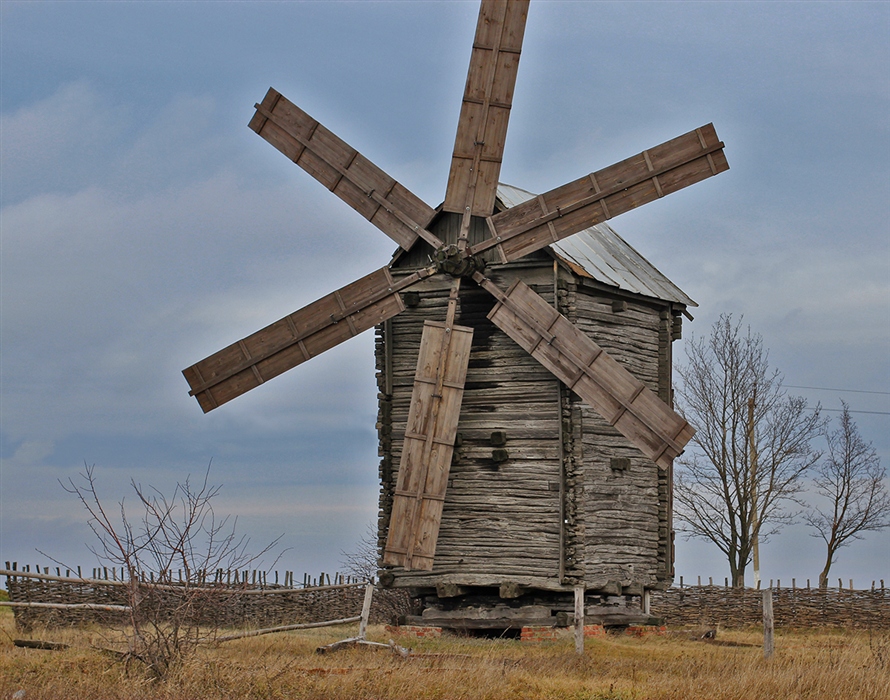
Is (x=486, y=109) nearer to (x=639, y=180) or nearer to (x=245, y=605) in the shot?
(x=639, y=180)

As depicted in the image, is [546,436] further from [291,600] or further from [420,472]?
[291,600]

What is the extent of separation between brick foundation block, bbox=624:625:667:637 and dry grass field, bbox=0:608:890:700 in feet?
7.73

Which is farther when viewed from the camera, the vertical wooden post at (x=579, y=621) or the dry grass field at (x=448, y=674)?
the vertical wooden post at (x=579, y=621)

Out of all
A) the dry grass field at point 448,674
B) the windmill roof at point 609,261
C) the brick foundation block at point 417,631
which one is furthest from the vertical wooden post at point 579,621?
the windmill roof at point 609,261

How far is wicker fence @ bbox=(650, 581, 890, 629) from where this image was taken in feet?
87.4

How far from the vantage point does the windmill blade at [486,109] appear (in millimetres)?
17875

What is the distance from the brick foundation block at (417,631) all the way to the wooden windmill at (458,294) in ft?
2.82

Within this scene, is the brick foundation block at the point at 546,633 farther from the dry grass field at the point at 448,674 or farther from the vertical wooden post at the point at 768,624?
the vertical wooden post at the point at 768,624

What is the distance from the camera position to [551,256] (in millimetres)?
17828

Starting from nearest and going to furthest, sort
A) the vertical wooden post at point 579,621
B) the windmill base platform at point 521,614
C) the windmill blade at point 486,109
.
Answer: the vertical wooden post at point 579,621
the windmill base platform at point 521,614
the windmill blade at point 486,109

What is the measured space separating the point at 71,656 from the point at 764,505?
21162 millimetres

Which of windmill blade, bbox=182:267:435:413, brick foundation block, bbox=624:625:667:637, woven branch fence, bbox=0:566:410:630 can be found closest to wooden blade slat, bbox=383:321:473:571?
windmill blade, bbox=182:267:435:413

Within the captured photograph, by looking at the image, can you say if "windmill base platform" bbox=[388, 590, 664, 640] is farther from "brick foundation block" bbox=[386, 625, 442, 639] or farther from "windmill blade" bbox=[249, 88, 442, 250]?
"windmill blade" bbox=[249, 88, 442, 250]

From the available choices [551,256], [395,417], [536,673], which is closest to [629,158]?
[551,256]
